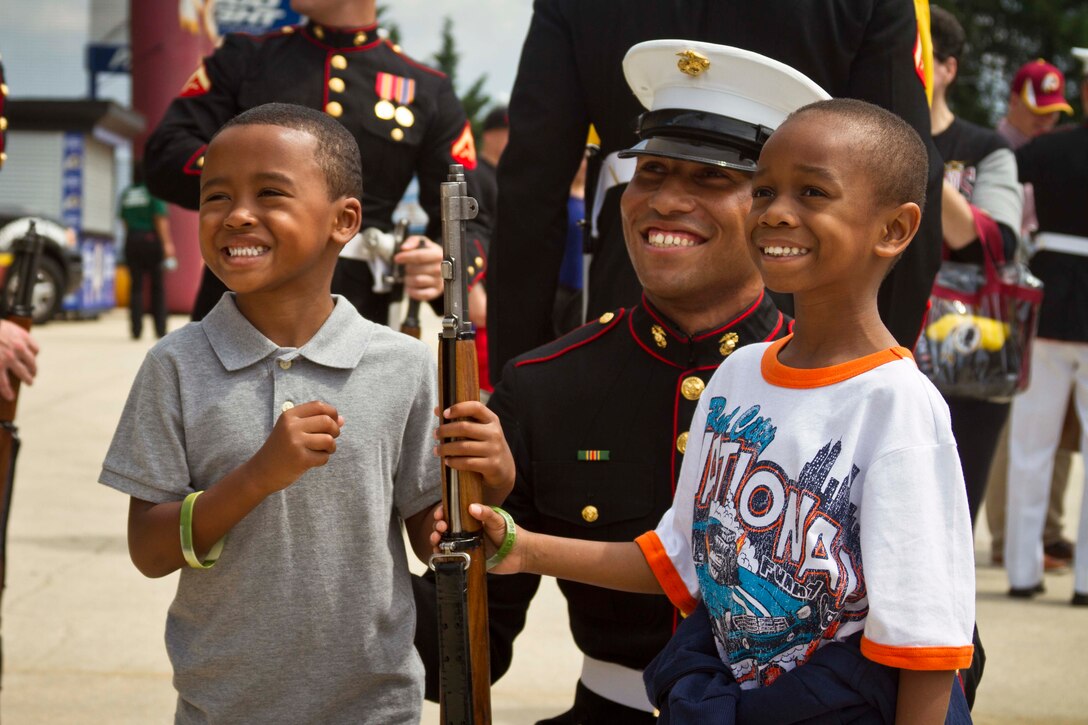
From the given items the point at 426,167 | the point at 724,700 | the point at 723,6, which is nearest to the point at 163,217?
the point at 426,167

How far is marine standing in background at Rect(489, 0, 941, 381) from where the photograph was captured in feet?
9.67

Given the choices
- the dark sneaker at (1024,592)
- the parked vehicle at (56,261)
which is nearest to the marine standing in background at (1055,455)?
the dark sneaker at (1024,592)

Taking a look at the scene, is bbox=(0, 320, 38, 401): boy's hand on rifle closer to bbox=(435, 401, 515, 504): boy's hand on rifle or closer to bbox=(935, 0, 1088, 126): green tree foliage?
bbox=(435, 401, 515, 504): boy's hand on rifle

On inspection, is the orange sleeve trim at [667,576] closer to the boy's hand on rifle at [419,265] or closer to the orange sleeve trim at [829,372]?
the orange sleeve trim at [829,372]

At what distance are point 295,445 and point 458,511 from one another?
10.0 inches

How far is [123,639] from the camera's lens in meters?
4.92

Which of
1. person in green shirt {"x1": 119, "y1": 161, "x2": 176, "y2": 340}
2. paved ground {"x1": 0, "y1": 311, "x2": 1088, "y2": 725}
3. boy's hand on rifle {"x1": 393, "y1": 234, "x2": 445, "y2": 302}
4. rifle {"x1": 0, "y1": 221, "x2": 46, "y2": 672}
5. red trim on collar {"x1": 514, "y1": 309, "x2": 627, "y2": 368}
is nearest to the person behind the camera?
red trim on collar {"x1": 514, "y1": 309, "x2": 627, "y2": 368}

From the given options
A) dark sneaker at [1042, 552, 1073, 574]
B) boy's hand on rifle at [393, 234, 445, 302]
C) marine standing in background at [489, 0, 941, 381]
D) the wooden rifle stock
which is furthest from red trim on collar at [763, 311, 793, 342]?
dark sneaker at [1042, 552, 1073, 574]

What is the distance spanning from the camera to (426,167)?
4027 millimetres

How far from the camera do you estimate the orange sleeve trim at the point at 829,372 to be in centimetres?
189

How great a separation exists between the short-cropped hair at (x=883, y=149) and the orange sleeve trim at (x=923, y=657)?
58cm

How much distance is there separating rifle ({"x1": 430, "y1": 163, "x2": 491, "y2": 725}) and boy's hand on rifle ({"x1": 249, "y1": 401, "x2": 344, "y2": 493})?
0.57 ft

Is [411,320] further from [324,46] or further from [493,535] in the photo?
[493,535]

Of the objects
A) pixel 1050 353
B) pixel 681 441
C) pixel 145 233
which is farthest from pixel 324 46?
pixel 145 233
